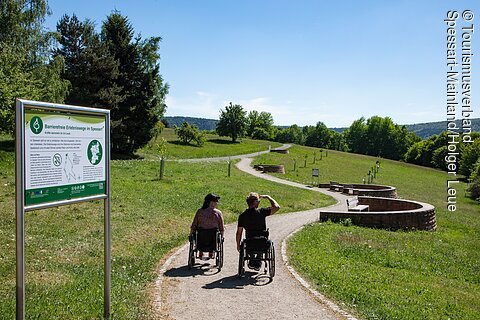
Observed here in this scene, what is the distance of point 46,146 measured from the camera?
16.0 ft

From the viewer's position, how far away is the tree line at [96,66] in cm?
2680

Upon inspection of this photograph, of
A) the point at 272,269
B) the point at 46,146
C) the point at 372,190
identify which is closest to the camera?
the point at 46,146

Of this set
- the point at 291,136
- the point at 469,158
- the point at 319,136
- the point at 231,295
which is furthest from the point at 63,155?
the point at 291,136

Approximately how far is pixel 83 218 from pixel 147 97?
85.1ft

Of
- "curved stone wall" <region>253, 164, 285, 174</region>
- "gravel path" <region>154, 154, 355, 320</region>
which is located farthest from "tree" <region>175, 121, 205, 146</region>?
"gravel path" <region>154, 154, 355, 320</region>

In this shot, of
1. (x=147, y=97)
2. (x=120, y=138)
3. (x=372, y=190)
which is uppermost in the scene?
(x=147, y=97)

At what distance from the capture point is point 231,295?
23.4ft

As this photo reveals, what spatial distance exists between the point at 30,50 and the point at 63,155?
25434mm

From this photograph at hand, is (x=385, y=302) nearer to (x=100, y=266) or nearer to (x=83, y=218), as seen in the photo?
(x=100, y=266)

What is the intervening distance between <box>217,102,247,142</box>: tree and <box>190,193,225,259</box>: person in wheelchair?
71967mm

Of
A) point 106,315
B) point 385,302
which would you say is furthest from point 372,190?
point 106,315

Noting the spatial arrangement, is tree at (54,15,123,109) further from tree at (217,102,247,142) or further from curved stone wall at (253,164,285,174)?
tree at (217,102,247,142)

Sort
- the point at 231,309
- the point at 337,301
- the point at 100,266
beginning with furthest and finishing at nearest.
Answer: the point at 100,266, the point at 337,301, the point at 231,309

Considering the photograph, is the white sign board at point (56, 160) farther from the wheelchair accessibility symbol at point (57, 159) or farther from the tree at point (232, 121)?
the tree at point (232, 121)
